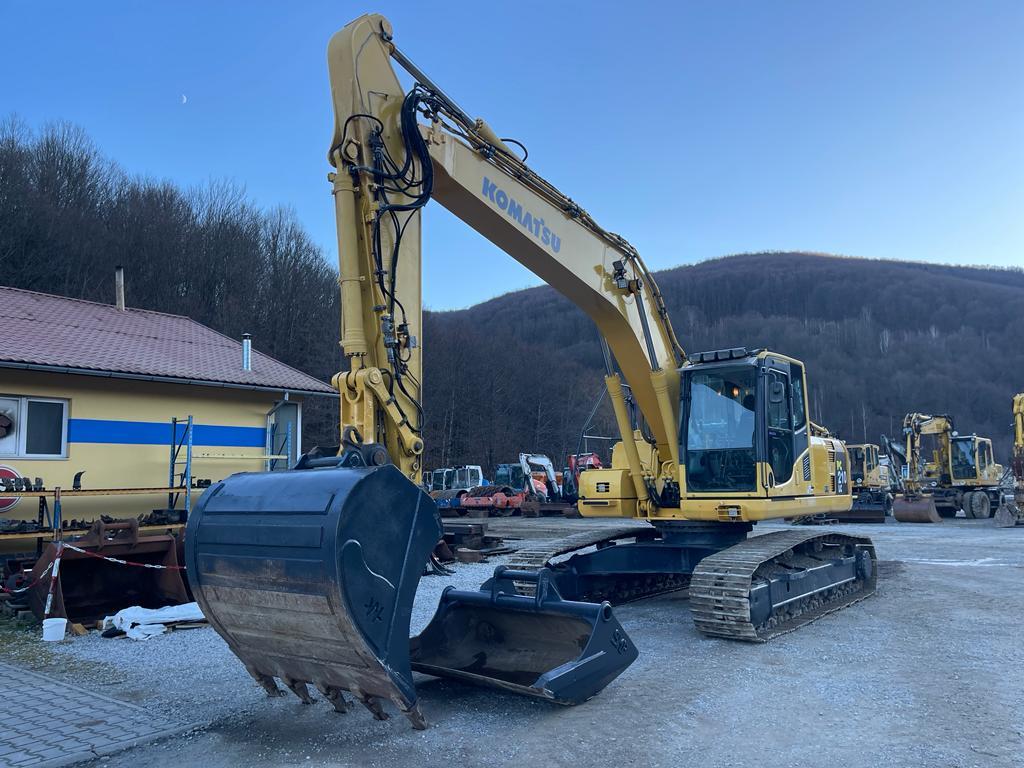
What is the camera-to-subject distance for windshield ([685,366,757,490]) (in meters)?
8.40

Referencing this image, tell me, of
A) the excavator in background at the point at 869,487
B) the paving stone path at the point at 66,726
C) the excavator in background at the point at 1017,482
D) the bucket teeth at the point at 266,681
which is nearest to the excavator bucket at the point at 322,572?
the bucket teeth at the point at 266,681

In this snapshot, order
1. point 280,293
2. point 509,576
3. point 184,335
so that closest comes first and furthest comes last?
point 509,576, point 184,335, point 280,293

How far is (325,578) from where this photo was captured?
4.26 metres

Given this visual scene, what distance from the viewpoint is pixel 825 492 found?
962cm

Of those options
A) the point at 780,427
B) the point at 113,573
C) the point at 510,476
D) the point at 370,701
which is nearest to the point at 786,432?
the point at 780,427

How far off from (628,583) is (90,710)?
20.0 ft

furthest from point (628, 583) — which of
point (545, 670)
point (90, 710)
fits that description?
point (90, 710)

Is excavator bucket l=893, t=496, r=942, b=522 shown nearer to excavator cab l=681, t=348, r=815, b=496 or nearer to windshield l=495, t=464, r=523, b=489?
windshield l=495, t=464, r=523, b=489

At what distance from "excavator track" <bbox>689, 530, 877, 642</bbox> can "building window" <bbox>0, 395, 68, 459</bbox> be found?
31.2 feet

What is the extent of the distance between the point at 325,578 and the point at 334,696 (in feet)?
3.52

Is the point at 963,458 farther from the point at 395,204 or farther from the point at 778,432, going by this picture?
the point at 395,204

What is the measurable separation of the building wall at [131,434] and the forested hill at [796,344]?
34.8 meters

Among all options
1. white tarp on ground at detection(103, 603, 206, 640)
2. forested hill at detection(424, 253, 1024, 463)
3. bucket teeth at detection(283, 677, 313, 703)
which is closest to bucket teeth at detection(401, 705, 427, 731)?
bucket teeth at detection(283, 677, 313, 703)

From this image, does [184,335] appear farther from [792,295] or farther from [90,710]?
[792,295]
